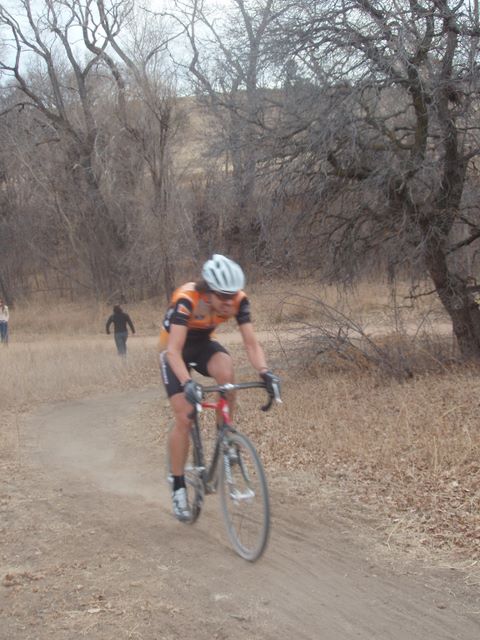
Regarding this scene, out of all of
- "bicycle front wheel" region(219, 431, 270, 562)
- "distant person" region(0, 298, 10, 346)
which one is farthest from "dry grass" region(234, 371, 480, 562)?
"distant person" region(0, 298, 10, 346)

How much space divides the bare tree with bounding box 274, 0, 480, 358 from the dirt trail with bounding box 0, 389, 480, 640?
6430 millimetres

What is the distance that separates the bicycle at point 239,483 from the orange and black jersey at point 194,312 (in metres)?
0.52

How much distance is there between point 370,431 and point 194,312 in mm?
3409

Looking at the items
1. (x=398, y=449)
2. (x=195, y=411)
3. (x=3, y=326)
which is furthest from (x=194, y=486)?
(x=3, y=326)

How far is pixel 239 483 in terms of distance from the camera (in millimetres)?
4922

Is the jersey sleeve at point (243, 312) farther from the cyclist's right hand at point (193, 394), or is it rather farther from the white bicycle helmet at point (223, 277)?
the cyclist's right hand at point (193, 394)

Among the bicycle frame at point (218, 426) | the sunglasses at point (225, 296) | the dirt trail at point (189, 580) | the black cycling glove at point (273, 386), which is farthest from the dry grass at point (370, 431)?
the sunglasses at point (225, 296)

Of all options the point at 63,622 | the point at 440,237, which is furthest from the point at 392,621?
the point at 440,237

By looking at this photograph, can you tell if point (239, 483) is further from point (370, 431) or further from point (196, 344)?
point (370, 431)

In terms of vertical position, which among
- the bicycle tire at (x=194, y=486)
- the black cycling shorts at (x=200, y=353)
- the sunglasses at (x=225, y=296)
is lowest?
the bicycle tire at (x=194, y=486)

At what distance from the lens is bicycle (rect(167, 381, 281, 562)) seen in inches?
183

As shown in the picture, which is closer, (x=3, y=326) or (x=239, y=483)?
(x=239, y=483)

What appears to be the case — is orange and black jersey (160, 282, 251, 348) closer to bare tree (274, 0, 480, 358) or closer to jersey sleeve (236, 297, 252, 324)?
jersey sleeve (236, 297, 252, 324)

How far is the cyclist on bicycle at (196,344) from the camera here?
4.85 m
